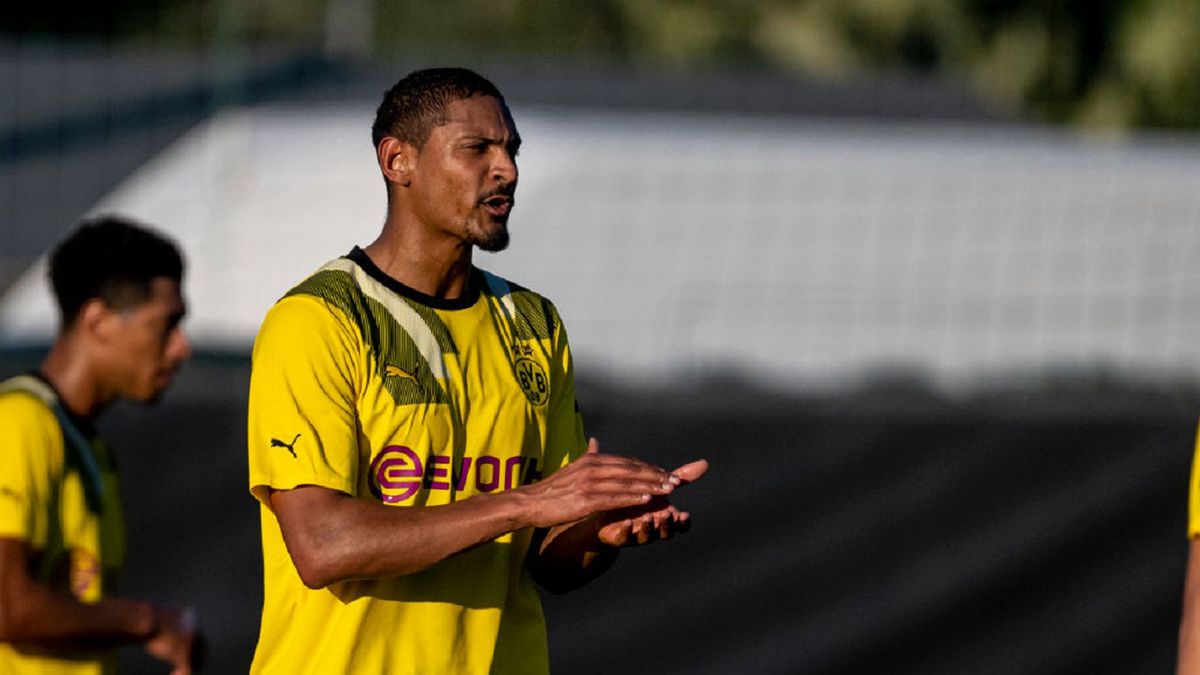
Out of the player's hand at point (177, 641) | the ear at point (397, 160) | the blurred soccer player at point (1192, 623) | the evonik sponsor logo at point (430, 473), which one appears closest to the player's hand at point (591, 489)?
the evonik sponsor logo at point (430, 473)

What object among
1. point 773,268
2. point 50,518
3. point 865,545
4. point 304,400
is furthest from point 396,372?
point 773,268

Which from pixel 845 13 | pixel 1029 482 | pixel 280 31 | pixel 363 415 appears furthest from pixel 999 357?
pixel 280 31

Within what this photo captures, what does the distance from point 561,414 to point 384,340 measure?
0.49 metres

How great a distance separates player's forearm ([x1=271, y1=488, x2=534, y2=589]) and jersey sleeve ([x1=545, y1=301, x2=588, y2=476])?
53cm

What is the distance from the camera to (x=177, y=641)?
15.1 feet

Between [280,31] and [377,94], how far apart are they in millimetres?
7651

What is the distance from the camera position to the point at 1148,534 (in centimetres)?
754

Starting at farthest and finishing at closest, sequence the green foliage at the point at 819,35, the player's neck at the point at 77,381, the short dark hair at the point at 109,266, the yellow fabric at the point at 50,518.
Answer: the green foliage at the point at 819,35 < the short dark hair at the point at 109,266 < the player's neck at the point at 77,381 < the yellow fabric at the point at 50,518

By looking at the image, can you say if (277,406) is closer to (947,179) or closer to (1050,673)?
(1050,673)

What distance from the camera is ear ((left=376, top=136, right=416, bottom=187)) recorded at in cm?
395

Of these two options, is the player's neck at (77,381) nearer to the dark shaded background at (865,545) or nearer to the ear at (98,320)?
the ear at (98,320)

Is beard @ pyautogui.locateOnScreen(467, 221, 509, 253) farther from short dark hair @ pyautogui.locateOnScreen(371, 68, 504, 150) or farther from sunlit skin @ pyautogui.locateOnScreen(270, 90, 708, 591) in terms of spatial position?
short dark hair @ pyautogui.locateOnScreen(371, 68, 504, 150)

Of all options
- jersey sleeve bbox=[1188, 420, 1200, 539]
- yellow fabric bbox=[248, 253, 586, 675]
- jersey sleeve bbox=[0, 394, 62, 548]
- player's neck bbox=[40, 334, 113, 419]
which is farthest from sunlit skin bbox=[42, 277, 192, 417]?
jersey sleeve bbox=[1188, 420, 1200, 539]

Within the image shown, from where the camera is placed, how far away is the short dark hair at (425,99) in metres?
3.92
